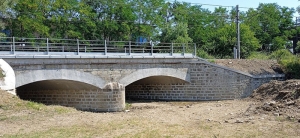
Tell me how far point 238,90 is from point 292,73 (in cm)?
469

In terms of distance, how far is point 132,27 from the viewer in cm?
3136

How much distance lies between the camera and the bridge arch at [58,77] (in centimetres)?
1315

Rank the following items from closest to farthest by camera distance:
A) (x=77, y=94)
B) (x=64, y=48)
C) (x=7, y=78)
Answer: (x=7, y=78) < (x=77, y=94) < (x=64, y=48)

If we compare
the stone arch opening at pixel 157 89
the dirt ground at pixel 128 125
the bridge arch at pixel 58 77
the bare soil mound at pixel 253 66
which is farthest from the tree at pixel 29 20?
the dirt ground at pixel 128 125

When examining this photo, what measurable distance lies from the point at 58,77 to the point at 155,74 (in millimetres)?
6078

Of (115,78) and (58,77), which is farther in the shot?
(115,78)

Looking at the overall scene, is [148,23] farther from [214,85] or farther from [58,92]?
[58,92]

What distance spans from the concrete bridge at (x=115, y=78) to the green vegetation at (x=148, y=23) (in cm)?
651

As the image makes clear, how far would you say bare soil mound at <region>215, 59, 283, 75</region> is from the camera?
2116 cm

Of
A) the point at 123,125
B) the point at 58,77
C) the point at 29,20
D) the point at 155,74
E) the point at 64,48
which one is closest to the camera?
the point at 123,125

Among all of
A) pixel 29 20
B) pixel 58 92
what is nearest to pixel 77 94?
pixel 58 92

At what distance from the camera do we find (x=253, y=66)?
22.2 meters

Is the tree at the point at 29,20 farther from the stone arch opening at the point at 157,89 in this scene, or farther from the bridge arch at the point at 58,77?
the bridge arch at the point at 58,77

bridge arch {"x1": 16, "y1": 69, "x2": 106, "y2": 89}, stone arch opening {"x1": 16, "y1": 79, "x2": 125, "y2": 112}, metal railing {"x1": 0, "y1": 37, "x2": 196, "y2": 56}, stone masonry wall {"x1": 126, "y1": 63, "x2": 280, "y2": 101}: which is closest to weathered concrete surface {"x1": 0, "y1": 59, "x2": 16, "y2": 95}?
bridge arch {"x1": 16, "y1": 69, "x2": 106, "y2": 89}
